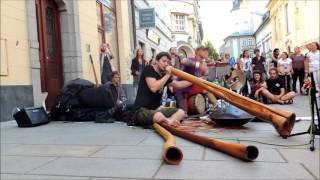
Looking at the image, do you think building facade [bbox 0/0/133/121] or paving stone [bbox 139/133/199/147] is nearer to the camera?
paving stone [bbox 139/133/199/147]

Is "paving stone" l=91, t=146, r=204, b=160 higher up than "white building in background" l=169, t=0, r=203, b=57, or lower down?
lower down

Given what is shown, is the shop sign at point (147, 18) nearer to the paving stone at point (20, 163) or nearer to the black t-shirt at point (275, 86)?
the black t-shirt at point (275, 86)

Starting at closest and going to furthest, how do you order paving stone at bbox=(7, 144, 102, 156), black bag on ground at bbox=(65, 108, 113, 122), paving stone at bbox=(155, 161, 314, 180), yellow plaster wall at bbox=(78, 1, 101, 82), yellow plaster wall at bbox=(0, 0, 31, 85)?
paving stone at bbox=(155, 161, 314, 180)
paving stone at bbox=(7, 144, 102, 156)
yellow plaster wall at bbox=(0, 0, 31, 85)
black bag on ground at bbox=(65, 108, 113, 122)
yellow plaster wall at bbox=(78, 1, 101, 82)

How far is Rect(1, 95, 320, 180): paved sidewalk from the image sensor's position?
12.8 feet

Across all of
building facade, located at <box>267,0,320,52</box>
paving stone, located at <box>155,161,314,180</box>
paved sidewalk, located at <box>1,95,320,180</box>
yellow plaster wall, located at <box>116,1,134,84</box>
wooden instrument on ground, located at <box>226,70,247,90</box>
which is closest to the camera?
paving stone, located at <box>155,161,314,180</box>

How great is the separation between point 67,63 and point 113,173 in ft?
25.6

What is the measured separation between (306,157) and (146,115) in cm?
292

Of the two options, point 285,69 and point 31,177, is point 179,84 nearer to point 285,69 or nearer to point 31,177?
point 31,177

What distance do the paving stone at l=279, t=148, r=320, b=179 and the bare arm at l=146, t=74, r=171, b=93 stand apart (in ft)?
7.98

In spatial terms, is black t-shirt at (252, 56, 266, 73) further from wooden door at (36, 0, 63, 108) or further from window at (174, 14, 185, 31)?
window at (174, 14, 185, 31)

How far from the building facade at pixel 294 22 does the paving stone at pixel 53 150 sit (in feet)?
93.6

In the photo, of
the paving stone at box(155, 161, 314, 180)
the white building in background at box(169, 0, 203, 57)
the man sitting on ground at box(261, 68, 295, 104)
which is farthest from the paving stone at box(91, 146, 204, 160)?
the white building in background at box(169, 0, 203, 57)

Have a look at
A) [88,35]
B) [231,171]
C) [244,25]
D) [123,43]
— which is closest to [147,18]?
[123,43]

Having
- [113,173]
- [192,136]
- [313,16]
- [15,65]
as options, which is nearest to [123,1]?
[15,65]
